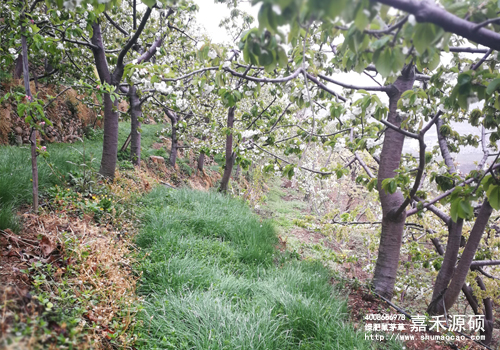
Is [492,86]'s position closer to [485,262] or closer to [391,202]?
[391,202]

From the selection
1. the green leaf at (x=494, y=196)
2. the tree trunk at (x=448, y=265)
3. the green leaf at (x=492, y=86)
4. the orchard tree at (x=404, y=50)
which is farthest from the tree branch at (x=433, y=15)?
the tree trunk at (x=448, y=265)

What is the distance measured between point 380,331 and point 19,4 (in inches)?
249

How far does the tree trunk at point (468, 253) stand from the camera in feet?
7.92

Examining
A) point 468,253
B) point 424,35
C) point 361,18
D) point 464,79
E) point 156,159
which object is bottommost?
point 468,253

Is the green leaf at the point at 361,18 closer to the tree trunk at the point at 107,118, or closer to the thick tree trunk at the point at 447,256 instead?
the thick tree trunk at the point at 447,256

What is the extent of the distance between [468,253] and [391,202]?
852 millimetres

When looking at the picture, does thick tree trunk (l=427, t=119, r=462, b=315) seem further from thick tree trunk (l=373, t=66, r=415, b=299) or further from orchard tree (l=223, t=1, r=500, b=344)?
thick tree trunk (l=373, t=66, r=415, b=299)

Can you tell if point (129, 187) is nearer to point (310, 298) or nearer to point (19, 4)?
point (19, 4)

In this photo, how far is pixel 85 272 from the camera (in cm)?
214

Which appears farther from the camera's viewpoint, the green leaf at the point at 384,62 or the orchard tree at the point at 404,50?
the green leaf at the point at 384,62

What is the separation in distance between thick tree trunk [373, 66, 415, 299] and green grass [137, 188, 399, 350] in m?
0.64

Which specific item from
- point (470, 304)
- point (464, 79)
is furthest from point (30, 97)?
point (470, 304)

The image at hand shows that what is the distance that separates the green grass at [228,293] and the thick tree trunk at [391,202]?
638 mm

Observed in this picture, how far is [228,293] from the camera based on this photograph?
2615mm
